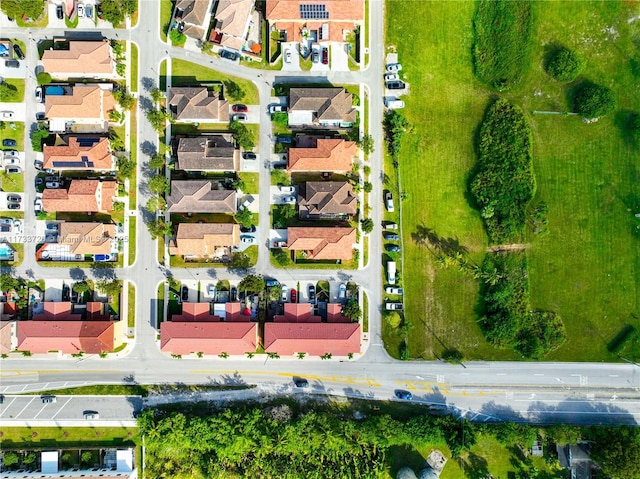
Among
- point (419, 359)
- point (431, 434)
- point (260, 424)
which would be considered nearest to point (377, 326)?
point (419, 359)

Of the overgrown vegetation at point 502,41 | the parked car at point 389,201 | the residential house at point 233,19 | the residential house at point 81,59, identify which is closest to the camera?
the residential house at point 81,59

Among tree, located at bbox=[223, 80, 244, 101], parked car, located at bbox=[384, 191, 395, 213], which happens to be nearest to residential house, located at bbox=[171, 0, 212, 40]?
tree, located at bbox=[223, 80, 244, 101]

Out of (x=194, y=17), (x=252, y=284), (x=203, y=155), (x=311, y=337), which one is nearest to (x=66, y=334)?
(x=252, y=284)

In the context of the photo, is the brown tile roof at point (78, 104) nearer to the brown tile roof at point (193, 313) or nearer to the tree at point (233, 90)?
the tree at point (233, 90)

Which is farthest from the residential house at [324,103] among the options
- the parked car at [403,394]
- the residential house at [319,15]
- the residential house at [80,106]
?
the parked car at [403,394]

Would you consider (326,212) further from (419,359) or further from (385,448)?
(385,448)

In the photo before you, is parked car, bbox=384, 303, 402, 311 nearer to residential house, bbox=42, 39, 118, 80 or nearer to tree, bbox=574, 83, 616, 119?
tree, bbox=574, 83, 616, 119
